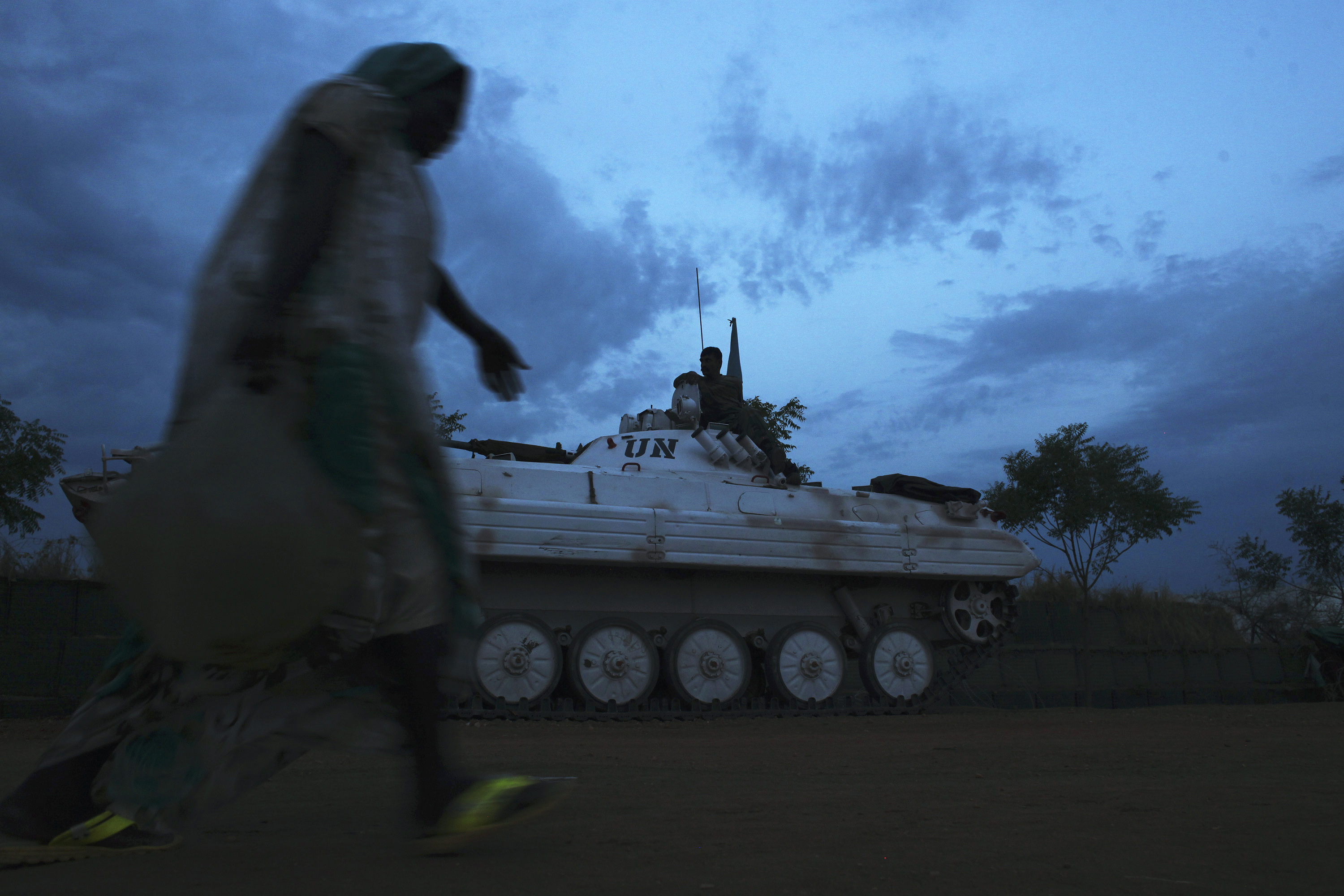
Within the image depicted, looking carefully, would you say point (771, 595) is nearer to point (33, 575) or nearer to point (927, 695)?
point (927, 695)

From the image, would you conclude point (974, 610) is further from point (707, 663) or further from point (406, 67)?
point (406, 67)

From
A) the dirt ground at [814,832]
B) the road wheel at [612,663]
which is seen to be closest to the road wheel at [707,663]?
the road wheel at [612,663]

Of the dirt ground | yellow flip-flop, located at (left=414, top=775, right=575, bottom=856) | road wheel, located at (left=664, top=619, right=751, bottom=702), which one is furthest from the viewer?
road wheel, located at (left=664, top=619, right=751, bottom=702)

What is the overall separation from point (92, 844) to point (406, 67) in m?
1.64

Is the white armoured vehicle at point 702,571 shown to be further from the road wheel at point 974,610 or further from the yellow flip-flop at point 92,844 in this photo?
the yellow flip-flop at point 92,844

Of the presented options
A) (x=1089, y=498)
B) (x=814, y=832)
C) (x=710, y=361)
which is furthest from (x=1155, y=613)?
(x=814, y=832)

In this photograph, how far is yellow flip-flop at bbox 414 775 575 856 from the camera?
176cm

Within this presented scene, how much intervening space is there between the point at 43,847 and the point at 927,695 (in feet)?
31.1

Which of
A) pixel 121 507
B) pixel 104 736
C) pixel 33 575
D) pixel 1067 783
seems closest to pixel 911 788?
pixel 1067 783

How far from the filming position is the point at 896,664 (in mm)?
9969

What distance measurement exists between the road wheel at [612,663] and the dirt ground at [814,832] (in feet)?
12.8

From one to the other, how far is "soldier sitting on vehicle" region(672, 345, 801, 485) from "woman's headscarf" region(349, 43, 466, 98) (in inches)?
314

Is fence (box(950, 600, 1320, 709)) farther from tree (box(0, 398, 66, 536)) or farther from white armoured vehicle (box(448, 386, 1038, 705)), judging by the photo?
tree (box(0, 398, 66, 536))

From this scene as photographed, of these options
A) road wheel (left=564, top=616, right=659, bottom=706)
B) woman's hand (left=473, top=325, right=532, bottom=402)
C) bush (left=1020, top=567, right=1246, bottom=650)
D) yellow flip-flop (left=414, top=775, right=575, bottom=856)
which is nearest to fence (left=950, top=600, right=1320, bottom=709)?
bush (left=1020, top=567, right=1246, bottom=650)
